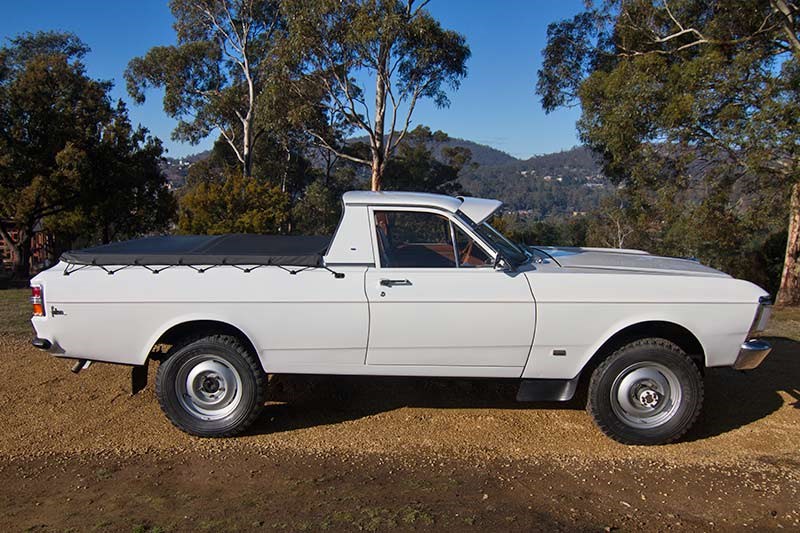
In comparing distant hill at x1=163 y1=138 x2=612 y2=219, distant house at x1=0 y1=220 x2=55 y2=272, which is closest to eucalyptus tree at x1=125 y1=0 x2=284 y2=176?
distant house at x1=0 y1=220 x2=55 y2=272

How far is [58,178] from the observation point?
19812 millimetres

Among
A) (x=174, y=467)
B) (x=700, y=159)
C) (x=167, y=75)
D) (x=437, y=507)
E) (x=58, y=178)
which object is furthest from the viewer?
(x=167, y=75)

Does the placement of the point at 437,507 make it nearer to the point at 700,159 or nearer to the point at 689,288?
the point at 689,288

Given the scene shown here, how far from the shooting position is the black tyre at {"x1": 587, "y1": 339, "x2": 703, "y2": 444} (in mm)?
4539

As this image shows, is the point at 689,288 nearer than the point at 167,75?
Yes

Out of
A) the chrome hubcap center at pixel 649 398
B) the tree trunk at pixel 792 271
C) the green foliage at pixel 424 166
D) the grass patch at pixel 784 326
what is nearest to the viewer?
the chrome hubcap center at pixel 649 398

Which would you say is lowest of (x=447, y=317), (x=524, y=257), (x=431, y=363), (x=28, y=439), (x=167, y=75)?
(x=28, y=439)

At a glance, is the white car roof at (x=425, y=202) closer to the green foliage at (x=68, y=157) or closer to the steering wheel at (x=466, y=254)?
the steering wheel at (x=466, y=254)

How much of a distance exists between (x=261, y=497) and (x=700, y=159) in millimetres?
13044

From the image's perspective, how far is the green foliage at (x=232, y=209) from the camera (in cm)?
1939

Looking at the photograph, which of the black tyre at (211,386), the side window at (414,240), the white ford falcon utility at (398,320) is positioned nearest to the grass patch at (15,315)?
the white ford falcon utility at (398,320)

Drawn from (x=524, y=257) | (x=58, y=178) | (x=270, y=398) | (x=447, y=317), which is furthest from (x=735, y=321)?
(x=58, y=178)

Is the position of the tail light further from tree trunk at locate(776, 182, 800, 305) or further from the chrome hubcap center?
tree trunk at locate(776, 182, 800, 305)

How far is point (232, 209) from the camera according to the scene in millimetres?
20516
